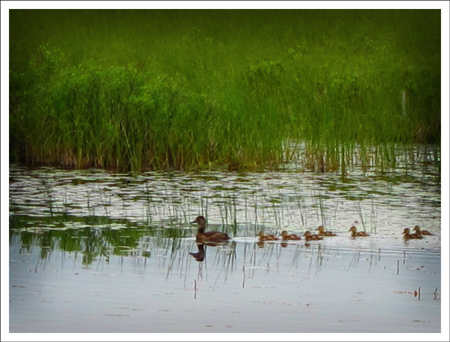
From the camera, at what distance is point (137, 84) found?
729cm

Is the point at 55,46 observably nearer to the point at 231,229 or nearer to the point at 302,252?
the point at 231,229

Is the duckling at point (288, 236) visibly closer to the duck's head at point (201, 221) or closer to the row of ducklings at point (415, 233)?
the duck's head at point (201, 221)

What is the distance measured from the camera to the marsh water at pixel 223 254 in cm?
488

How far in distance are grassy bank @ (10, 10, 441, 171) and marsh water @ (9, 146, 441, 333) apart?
27 cm

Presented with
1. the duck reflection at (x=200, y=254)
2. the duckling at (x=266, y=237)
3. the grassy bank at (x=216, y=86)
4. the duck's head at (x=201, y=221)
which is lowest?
the duck reflection at (x=200, y=254)

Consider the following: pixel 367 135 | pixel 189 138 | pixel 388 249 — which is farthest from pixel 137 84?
pixel 388 249

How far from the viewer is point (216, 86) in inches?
287

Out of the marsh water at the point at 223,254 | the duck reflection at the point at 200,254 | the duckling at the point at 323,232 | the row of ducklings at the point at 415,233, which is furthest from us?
the duckling at the point at 323,232

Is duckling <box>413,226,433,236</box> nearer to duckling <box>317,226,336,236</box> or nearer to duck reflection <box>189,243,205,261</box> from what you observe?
duckling <box>317,226,336,236</box>

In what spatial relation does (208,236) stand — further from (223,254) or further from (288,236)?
(288,236)

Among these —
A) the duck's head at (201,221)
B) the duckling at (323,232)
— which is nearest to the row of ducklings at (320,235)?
the duckling at (323,232)

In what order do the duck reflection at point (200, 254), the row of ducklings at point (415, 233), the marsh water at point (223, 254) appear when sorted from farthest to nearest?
the row of ducklings at point (415, 233) < the duck reflection at point (200, 254) < the marsh water at point (223, 254)

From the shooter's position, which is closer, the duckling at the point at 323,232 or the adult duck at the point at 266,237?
the adult duck at the point at 266,237

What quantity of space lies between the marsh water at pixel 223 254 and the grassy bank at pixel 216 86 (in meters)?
0.27
